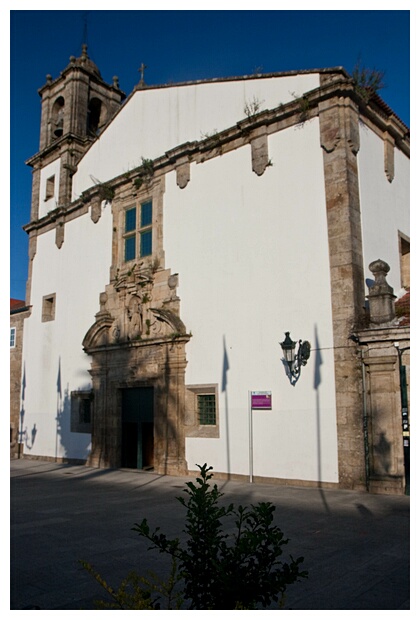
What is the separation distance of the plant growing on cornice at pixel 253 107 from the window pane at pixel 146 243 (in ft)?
15.0

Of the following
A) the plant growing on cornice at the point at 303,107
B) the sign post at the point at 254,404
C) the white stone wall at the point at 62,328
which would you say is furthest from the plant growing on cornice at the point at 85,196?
the sign post at the point at 254,404

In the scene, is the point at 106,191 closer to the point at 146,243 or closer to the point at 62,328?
the point at 146,243

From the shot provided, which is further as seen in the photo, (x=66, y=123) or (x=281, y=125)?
(x=66, y=123)

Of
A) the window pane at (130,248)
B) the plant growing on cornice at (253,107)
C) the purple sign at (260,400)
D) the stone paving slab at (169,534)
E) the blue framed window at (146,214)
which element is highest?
the plant growing on cornice at (253,107)

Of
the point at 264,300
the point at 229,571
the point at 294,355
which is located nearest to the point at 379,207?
the point at 264,300

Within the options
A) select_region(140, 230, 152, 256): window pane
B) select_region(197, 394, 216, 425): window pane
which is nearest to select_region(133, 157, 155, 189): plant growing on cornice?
select_region(140, 230, 152, 256): window pane

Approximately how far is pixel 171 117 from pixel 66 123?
6.65m

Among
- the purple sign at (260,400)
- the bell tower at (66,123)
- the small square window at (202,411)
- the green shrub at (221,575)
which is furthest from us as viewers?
the bell tower at (66,123)

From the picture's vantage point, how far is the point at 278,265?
40.2 ft

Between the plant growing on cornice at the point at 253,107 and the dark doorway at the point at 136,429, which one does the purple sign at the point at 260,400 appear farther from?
the plant growing on cornice at the point at 253,107

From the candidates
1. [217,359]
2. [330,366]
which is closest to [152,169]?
[217,359]

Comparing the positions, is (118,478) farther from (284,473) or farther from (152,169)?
(152,169)

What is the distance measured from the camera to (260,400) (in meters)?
11.9

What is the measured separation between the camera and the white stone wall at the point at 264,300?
1120 centimetres
